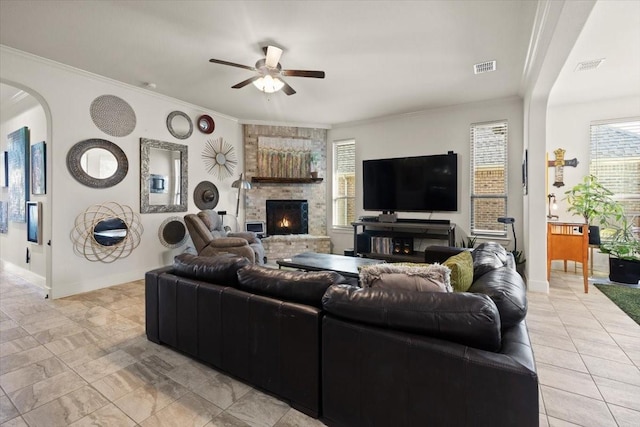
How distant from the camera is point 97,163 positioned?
3.91 meters

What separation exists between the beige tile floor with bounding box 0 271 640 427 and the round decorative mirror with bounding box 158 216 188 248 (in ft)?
5.35

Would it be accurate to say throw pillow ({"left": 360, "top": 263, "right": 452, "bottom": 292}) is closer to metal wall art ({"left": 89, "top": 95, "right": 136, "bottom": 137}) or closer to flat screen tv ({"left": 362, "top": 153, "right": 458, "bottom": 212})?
flat screen tv ({"left": 362, "top": 153, "right": 458, "bottom": 212})

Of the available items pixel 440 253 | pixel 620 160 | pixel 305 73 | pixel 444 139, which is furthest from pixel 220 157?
pixel 620 160

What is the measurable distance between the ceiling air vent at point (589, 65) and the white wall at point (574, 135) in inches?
41.1

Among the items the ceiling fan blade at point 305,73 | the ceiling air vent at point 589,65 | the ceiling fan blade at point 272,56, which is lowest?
the ceiling fan blade at point 305,73

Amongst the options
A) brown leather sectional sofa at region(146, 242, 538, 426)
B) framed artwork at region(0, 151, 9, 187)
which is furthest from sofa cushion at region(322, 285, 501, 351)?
framed artwork at region(0, 151, 9, 187)

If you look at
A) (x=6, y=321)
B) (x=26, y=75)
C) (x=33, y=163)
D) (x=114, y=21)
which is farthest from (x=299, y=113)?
(x=6, y=321)

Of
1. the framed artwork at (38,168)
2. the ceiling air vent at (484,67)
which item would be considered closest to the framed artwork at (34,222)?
the framed artwork at (38,168)

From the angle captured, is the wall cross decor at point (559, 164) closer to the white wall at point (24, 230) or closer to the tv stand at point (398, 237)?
the tv stand at point (398, 237)

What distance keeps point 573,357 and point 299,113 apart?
494 cm

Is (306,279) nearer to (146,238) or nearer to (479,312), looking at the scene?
(479,312)

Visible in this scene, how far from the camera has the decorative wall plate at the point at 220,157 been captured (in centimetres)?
537

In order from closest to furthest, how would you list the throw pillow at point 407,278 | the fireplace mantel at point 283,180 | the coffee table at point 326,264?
1. the throw pillow at point 407,278
2. the coffee table at point 326,264
3. the fireplace mantel at point 283,180

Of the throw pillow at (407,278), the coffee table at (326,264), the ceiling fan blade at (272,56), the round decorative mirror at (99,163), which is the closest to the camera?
the throw pillow at (407,278)
